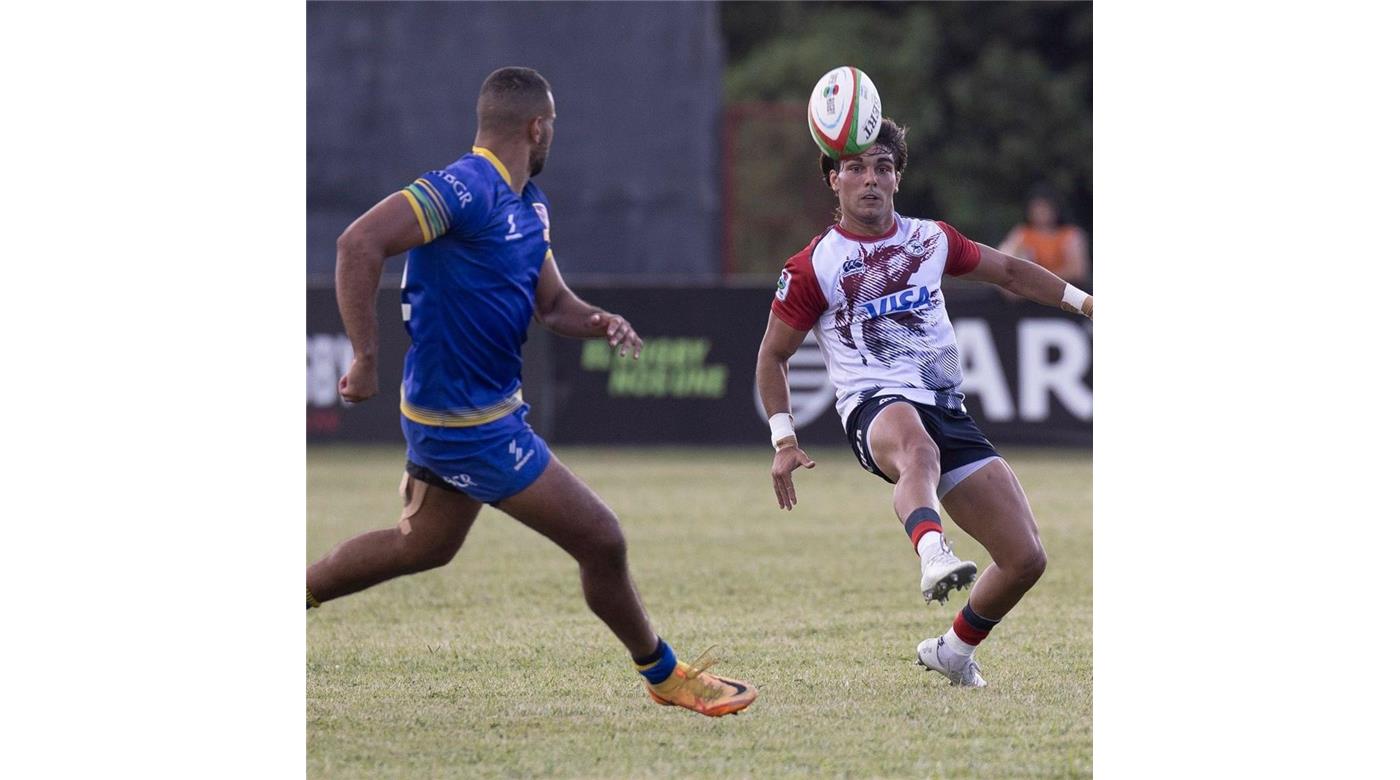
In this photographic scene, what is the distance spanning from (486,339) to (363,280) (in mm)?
519

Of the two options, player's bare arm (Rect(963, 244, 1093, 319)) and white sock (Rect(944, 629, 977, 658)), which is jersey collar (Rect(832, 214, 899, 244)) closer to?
player's bare arm (Rect(963, 244, 1093, 319))

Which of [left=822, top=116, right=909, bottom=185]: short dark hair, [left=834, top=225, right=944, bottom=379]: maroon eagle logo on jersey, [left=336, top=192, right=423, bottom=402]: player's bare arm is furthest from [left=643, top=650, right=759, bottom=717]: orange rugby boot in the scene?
[left=822, top=116, right=909, bottom=185]: short dark hair

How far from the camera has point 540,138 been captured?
5883 mm

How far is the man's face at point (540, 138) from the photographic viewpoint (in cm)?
584

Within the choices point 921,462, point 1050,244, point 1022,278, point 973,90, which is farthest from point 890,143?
point 973,90

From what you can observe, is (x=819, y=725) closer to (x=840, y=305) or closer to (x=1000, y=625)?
(x=840, y=305)

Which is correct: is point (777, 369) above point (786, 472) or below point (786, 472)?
above

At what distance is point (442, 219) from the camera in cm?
556

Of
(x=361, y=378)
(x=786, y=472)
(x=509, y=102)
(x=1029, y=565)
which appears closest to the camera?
(x=361, y=378)

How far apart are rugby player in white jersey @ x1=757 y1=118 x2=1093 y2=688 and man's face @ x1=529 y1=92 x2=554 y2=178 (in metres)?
1.15

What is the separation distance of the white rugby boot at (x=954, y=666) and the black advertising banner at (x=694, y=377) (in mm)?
9106

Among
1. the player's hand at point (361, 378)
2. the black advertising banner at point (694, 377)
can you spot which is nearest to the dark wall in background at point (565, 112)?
the black advertising banner at point (694, 377)

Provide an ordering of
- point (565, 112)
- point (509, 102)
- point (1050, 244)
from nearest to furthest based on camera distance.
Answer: point (509, 102), point (1050, 244), point (565, 112)

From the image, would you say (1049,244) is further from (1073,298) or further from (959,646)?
(959,646)
